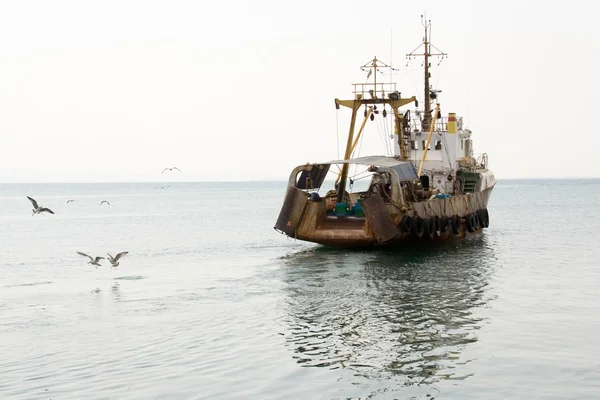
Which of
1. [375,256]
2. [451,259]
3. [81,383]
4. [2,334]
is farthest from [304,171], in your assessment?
[81,383]

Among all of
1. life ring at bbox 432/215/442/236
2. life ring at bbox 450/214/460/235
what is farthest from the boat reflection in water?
life ring at bbox 450/214/460/235

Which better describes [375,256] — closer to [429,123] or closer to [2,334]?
[429,123]

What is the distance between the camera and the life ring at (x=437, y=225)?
33.9m

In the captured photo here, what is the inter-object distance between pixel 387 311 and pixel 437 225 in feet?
45.8

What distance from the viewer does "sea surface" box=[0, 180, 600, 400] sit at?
560 inches

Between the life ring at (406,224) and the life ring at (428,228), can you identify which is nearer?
the life ring at (406,224)

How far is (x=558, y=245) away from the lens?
1597 inches

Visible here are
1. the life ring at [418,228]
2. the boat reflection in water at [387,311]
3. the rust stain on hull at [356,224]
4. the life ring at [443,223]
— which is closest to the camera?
the boat reflection in water at [387,311]

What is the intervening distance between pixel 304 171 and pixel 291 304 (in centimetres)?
1338

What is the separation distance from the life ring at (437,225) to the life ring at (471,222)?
13.7 feet

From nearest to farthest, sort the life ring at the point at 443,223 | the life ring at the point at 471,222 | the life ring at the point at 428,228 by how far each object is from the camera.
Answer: the life ring at the point at 428,228, the life ring at the point at 443,223, the life ring at the point at 471,222

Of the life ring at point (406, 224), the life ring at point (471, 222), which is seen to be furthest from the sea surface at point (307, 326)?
the life ring at point (471, 222)

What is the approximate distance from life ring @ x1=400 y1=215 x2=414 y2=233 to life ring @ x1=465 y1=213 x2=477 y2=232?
6.60 meters

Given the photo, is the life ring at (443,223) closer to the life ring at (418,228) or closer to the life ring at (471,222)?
the life ring at (418,228)
